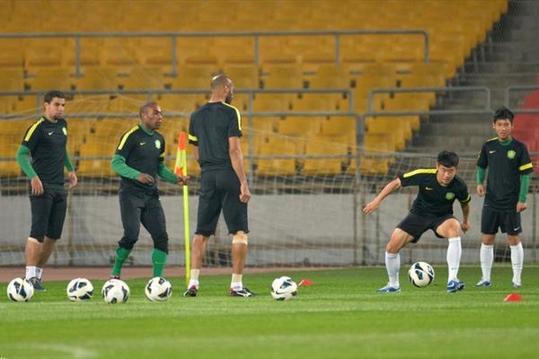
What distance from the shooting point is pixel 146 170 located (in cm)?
1625

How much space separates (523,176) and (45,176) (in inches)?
222

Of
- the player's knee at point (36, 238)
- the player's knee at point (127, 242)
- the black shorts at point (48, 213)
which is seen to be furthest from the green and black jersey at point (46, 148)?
the player's knee at point (127, 242)

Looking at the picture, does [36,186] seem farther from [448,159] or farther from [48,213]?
[448,159]

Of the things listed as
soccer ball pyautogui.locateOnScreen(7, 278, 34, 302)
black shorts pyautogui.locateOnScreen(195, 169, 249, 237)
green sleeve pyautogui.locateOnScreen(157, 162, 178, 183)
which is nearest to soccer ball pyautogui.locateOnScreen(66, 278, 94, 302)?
soccer ball pyautogui.locateOnScreen(7, 278, 34, 302)

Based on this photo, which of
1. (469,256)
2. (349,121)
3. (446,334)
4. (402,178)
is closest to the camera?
(446,334)

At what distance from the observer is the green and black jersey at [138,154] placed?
52.9 ft

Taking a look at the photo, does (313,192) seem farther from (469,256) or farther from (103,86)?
(103,86)

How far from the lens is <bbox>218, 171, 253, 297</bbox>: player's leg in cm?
1477

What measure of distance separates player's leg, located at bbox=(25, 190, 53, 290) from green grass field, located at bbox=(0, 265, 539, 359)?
802mm

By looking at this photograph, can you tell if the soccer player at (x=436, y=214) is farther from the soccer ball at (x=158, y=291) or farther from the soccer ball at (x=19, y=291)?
the soccer ball at (x=19, y=291)

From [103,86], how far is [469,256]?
7343 millimetres

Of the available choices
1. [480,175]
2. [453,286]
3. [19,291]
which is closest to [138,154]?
[19,291]

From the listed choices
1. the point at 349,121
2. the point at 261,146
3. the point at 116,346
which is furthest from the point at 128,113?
the point at 116,346

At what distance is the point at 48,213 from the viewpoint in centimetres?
1630
